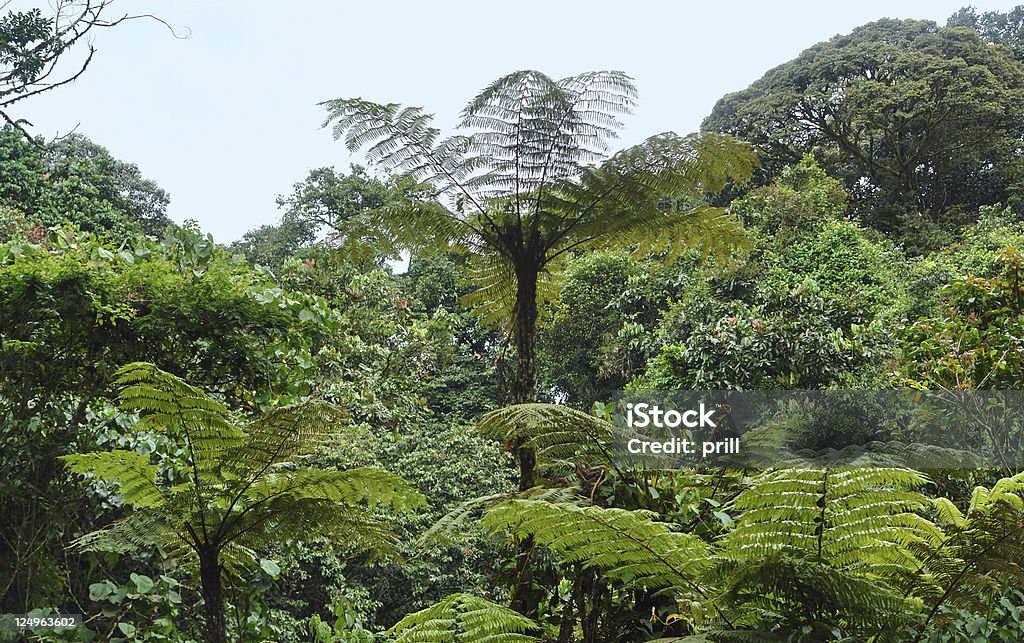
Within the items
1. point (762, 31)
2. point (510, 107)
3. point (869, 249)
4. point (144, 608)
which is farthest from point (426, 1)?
point (144, 608)

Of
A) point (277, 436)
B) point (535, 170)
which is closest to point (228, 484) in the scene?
point (277, 436)

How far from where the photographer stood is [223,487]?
6.46 ft

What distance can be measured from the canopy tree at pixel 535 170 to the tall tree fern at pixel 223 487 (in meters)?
1.11

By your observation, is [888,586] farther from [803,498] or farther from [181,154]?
[181,154]

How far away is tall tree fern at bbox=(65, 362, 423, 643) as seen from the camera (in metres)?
1.83

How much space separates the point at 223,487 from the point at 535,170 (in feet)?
6.09

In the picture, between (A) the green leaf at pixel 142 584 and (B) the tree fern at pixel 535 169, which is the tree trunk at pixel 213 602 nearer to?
(A) the green leaf at pixel 142 584

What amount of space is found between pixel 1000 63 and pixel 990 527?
1526cm

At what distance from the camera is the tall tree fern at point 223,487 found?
1831 millimetres

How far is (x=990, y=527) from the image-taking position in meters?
1.33

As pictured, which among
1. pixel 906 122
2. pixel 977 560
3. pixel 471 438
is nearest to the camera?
pixel 977 560

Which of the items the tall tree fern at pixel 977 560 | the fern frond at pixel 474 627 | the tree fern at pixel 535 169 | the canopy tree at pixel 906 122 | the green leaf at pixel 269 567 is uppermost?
the canopy tree at pixel 906 122

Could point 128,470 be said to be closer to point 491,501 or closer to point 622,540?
point 491,501

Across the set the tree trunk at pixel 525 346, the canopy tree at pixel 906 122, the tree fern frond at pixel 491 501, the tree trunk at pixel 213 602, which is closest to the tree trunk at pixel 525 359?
the tree trunk at pixel 525 346
